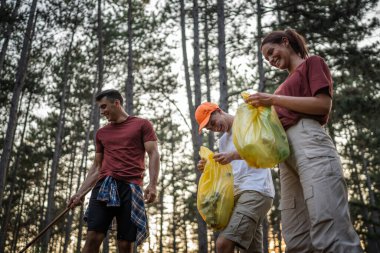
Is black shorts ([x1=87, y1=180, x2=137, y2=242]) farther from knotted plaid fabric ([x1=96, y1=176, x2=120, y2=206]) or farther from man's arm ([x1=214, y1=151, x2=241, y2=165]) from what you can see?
man's arm ([x1=214, y1=151, x2=241, y2=165])

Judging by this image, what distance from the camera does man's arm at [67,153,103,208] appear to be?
382cm

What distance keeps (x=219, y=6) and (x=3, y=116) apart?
12.4 metres

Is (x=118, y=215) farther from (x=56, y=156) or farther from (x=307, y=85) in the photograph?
(x=56, y=156)

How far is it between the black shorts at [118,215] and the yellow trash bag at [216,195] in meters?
0.90

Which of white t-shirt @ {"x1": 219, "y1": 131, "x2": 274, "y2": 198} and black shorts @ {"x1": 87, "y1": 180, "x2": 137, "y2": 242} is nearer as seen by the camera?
white t-shirt @ {"x1": 219, "y1": 131, "x2": 274, "y2": 198}

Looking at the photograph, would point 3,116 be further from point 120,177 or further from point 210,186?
point 210,186

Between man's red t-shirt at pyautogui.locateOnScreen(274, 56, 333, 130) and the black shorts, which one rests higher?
A: man's red t-shirt at pyautogui.locateOnScreen(274, 56, 333, 130)

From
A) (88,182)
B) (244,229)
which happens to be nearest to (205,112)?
(244,229)

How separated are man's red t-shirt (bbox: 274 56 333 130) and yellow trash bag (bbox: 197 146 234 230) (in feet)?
2.93

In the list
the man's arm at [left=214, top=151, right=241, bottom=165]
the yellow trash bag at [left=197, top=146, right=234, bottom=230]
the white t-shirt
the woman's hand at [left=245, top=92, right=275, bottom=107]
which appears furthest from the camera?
the white t-shirt

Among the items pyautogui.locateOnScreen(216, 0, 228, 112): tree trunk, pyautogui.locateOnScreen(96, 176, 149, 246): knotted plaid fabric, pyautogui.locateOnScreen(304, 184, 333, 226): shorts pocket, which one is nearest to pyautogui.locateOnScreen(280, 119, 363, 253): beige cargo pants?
pyautogui.locateOnScreen(304, 184, 333, 226): shorts pocket

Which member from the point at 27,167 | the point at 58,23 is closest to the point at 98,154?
the point at 58,23

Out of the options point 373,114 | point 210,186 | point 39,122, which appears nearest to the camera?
Answer: point 210,186

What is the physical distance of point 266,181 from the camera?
290cm
